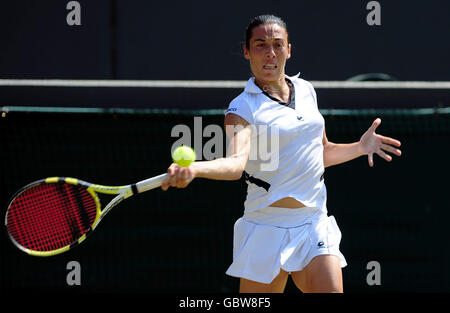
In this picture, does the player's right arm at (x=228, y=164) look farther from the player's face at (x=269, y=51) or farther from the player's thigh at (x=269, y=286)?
the player's thigh at (x=269, y=286)

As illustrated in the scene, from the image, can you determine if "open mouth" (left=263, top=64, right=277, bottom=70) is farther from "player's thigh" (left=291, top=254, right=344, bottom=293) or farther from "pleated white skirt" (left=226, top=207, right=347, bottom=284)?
"player's thigh" (left=291, top=254, right=344, bottom=293)

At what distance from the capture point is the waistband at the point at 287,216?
140 inches

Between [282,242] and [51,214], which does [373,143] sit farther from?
[51,214]

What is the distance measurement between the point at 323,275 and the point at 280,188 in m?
0.44

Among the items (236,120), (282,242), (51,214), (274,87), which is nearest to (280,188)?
(282,242)

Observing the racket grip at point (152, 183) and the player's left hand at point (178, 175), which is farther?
the racket grip at point (152, 183)

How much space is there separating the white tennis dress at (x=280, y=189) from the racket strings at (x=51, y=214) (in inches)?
30.1

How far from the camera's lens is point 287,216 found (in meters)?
3.55

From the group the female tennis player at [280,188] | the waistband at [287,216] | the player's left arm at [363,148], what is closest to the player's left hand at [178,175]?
the female tennis player at [280,188]

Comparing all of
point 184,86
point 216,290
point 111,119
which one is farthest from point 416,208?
point 111,119

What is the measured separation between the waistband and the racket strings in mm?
826

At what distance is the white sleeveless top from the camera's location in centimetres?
352

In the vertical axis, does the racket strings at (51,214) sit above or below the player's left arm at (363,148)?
below

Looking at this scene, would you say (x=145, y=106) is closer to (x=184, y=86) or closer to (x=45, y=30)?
(x=184, y=86)
